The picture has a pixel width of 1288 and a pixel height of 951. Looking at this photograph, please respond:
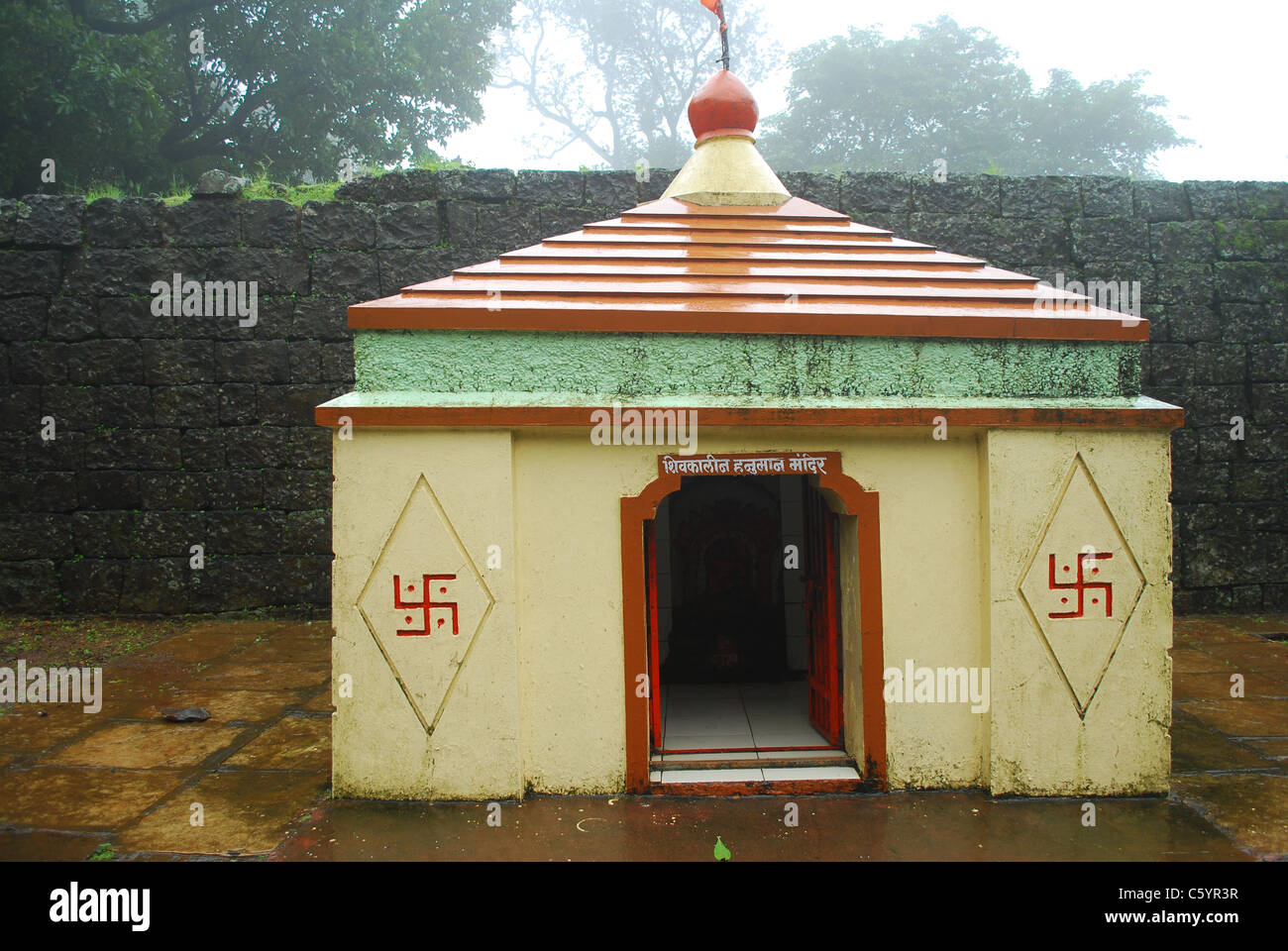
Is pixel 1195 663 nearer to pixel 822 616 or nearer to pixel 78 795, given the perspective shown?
pixel 822 616

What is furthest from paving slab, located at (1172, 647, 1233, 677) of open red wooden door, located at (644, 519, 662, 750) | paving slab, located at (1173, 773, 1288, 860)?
open red wooden door, located at (644, 519, 662, 750)

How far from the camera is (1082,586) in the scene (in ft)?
13.8

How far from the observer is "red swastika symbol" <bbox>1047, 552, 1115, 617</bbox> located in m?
4.19

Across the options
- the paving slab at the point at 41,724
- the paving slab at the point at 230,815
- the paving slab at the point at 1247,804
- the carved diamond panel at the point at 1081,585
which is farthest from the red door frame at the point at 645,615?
the paving slab at the point at 41,724

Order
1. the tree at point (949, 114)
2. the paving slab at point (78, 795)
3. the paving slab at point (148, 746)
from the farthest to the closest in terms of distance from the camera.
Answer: the tree at point (949, 114) < the paving slab at point (148, 746) < the paving slab at point (78, 795)

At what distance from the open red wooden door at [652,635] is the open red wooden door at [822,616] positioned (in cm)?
93

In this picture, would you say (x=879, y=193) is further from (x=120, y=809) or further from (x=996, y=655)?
(x=120, y=809)

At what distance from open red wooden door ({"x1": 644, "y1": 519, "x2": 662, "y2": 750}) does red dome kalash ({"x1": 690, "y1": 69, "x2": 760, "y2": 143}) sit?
8.41 feet

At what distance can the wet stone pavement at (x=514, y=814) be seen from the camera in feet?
12.2

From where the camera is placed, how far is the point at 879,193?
7.85 metres

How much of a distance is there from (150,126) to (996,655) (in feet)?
38.4

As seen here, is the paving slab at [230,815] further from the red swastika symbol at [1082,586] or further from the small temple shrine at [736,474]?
the red swastika symbol at [1082,586]

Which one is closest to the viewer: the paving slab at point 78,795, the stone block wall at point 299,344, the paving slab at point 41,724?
the paving slab at point 78,795
